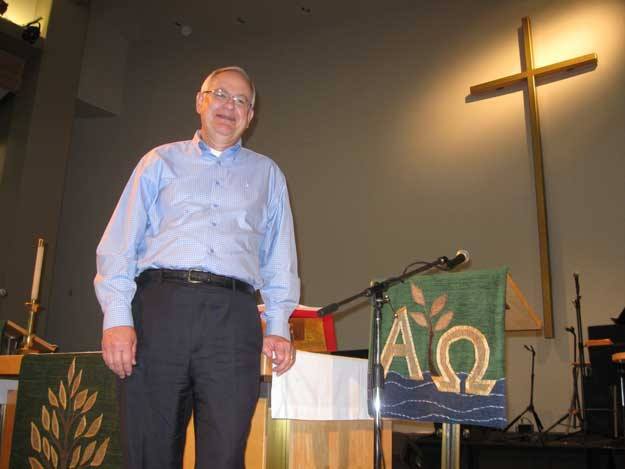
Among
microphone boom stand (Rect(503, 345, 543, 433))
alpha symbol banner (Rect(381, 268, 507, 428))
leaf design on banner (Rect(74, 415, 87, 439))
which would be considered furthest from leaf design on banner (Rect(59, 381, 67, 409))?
microphone boom stand (Rect(503, 345, 543, 433))

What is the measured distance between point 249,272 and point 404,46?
4685 mm

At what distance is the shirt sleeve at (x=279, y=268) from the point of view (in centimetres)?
162

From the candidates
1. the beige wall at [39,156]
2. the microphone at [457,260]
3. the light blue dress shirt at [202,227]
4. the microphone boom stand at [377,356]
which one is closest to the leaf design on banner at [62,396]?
the light blue dress shirt at [202,227]

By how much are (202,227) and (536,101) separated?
13.3 ft

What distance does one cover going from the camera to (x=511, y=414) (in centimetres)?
448

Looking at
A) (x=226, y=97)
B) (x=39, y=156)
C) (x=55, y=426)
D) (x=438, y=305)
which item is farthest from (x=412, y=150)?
(x=55, y=426)

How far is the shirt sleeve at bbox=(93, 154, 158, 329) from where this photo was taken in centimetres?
141

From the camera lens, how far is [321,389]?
191 centimetres

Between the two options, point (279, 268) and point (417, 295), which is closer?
point (279, 268)

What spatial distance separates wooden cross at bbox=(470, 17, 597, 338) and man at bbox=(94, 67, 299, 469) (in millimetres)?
3275

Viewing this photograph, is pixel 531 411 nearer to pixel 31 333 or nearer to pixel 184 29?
pixel 31 333

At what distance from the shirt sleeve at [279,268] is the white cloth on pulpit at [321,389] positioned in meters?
0.18

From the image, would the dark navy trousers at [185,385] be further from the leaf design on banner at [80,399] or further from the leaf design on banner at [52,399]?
the leaf design on banner at [52,399]

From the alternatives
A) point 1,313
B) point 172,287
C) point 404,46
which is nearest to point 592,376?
point 404,46
